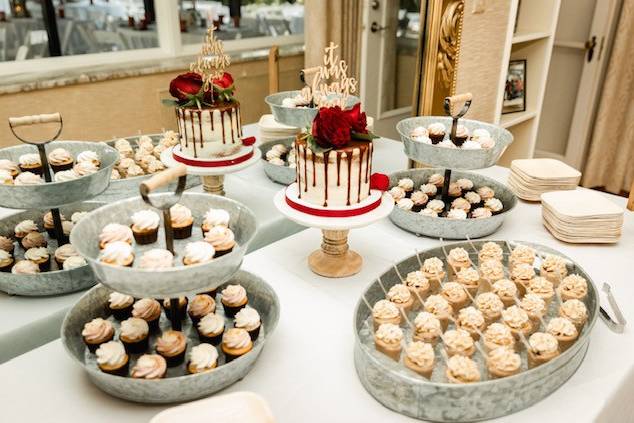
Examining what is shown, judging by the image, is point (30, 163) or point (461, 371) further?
point (30, 163)

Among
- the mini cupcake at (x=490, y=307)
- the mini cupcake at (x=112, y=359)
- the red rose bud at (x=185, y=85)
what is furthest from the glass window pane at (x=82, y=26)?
the mini cupcake at (x=490, y=307)

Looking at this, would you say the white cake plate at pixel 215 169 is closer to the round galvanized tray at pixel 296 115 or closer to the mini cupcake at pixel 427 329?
the round galvanized tray at pixel 296 115

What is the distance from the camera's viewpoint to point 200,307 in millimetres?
1165

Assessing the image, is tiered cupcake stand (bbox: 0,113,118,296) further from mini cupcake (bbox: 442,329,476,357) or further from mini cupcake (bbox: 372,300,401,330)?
mini cupcake (bbox: 442,329,476,357)

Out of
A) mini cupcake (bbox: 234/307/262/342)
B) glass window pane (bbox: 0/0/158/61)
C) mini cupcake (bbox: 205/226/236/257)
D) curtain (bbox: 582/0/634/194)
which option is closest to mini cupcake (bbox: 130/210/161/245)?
mini cupcake (bbox: 205/226/236/257)

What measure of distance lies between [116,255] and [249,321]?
0.31 metres

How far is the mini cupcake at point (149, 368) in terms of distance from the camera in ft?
3.24

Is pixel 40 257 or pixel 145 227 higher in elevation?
pixel 145 227

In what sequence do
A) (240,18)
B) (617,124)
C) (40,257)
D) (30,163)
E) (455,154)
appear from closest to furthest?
(40,257), (30,163), (455,154), (617,124), (240,18)

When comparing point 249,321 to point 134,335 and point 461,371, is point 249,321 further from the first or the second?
point 461,371

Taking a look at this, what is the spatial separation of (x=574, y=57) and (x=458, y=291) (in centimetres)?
385

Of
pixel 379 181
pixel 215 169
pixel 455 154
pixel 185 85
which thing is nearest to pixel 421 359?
pixel 379 181

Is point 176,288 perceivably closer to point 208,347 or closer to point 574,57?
point 208,347

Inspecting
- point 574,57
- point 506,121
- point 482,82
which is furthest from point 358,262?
point 574,57
